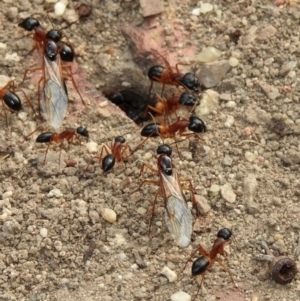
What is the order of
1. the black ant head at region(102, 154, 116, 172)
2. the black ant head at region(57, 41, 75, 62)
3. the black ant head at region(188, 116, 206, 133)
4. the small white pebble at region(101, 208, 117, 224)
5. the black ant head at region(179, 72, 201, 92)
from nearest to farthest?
the small white pebble at region(101, 208, 117, 224) → the black ant head at region(102, 154, 116, 172) → the black ant head at region(188, 116, 206, 133) → the black ant head at region(179, 72, 201, 92) → the black ant head at region(57, 41, 75, 62)

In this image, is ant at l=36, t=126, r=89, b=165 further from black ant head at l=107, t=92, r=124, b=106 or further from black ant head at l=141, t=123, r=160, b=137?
black ant head at l=107, t=92, r=124, b=106

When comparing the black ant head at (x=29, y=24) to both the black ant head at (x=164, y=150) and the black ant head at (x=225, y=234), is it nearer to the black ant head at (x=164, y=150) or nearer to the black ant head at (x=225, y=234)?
the black ant head at (x=164, y=150)

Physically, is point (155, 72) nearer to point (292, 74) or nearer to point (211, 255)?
point (292, 74)

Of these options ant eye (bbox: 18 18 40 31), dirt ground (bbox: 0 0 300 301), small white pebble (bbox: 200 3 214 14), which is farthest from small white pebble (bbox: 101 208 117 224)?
small white pebble (bbox: 200 3 214 14)

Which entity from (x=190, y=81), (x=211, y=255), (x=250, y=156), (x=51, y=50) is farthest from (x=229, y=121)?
(x=51, y=50)

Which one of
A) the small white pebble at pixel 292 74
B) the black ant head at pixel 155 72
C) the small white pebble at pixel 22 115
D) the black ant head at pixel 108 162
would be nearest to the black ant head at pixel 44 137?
the small white pebble at pixel 22 115

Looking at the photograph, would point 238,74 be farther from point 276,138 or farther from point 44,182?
point 44,182
